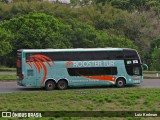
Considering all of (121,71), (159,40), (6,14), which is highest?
(6,14)

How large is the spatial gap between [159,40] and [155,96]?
2925cm

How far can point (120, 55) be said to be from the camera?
27.0 meters

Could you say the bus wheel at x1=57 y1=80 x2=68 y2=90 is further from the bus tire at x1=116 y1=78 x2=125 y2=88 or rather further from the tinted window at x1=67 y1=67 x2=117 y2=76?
the bus tire at x1=116 y1=78 x2=125 y2=88

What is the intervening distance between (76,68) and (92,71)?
1.15 m

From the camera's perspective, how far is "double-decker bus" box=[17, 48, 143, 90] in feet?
83.1

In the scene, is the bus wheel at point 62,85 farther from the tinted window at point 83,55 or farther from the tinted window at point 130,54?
the tinted window at point 130,54

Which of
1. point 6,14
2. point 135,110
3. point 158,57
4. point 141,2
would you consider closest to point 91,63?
point 135,110

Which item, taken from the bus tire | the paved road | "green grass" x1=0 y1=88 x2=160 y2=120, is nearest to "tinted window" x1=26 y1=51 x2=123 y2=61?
the bus tire

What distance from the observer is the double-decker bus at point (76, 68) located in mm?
25328

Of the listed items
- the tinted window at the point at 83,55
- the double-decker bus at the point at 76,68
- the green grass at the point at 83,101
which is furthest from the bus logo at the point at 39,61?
the green grass at the point at 83,101

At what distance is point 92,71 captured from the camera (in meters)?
26.5

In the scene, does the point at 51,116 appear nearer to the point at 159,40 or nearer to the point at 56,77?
the point at 56,77

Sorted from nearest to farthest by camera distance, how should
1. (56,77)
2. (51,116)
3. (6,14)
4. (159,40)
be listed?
1. (51,116)
2. (56,77)
3. (159,40)
4. (6,14)

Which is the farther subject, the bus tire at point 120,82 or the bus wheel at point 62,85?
the bus tire at point 120,82
